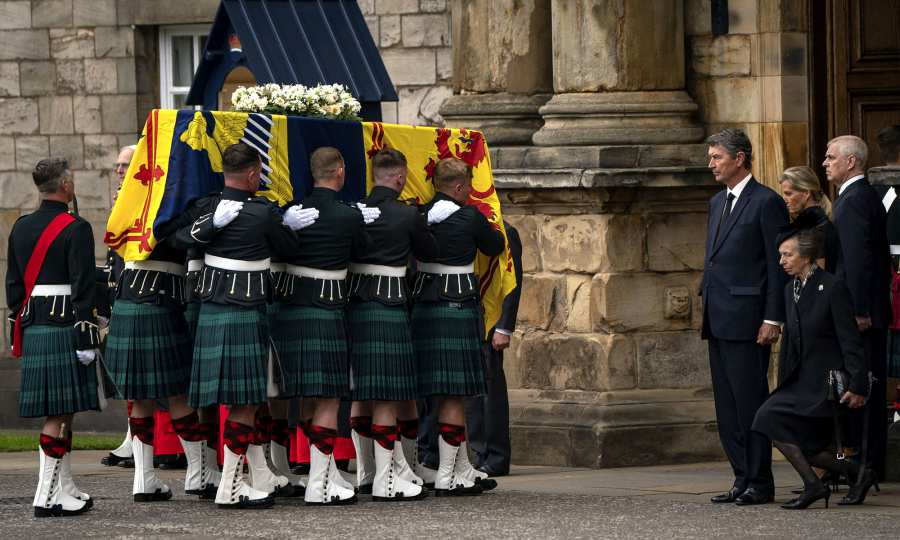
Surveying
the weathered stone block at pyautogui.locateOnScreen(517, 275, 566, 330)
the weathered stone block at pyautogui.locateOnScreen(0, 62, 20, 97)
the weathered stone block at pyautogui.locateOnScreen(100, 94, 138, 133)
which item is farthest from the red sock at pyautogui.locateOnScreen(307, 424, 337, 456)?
the weathered stone block at pyautogui.locateOnScreen(0, 62, 20, 97)

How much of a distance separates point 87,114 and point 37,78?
0.55 metres

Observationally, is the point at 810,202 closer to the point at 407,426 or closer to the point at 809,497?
the point at 809,497

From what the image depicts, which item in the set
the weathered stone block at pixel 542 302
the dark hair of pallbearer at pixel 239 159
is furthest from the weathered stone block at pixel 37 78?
the dark hair of pallbearer at pixel 239 159

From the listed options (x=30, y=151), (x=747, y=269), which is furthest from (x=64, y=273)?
(x=30, y=151)

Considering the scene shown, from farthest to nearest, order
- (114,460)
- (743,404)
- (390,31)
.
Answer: (390,31), (114,460), (743,404)

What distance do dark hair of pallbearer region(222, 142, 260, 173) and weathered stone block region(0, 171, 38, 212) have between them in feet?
25.7

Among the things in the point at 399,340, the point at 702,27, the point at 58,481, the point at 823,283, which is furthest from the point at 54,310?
the point at 702,27

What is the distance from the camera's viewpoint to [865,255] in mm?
10961

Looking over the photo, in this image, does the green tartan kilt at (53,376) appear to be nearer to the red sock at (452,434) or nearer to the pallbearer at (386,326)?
the pallbearer at (386,326)

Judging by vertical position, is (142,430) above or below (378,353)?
below

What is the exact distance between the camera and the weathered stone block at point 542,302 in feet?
42.9

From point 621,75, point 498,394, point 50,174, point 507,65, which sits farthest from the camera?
point 507,65

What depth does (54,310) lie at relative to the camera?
10352 mm

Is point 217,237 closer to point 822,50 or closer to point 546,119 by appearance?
point 546,119
